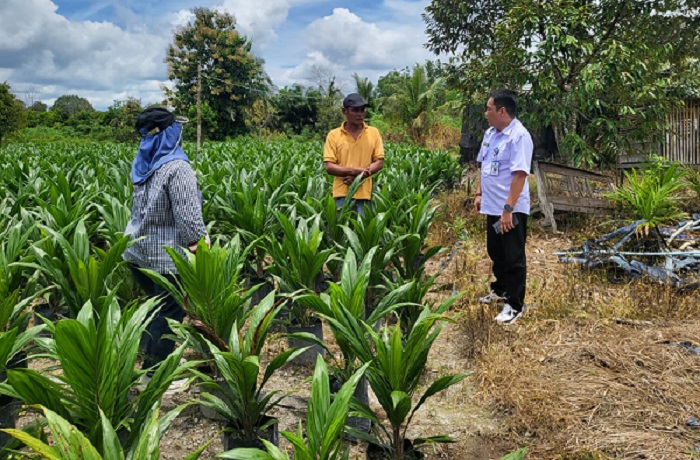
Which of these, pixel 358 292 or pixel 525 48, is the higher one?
pixel 525 48

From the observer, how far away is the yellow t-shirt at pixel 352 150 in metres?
4.66

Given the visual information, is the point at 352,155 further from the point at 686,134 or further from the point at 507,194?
the point at 686,134

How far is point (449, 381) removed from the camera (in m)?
2.21

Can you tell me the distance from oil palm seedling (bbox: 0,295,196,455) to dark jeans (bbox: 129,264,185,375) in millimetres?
999

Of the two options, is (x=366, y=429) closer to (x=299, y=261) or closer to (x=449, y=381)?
(x=449, y=381)

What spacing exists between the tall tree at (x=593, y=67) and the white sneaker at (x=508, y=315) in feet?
12.3

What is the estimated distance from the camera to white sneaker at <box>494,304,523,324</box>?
3969 mm

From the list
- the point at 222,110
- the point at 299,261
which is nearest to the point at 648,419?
the point at 299,261

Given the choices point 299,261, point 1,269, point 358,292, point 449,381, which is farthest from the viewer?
point 299,261

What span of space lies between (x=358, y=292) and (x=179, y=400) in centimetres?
125

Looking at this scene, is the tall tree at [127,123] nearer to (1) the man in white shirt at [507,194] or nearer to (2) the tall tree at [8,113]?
(2) the tall tree at [8,113]

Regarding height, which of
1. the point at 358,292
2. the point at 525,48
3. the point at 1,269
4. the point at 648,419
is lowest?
the point at 648,419

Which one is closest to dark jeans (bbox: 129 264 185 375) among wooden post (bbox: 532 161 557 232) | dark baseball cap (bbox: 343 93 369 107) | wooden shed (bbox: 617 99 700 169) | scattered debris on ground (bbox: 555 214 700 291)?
dark baseball cap (bbox: 343 93 369 107)

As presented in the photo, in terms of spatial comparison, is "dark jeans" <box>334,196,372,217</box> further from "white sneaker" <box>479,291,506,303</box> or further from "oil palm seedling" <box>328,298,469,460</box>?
"oil palm seedling" <box>328,298,469,460</box>
